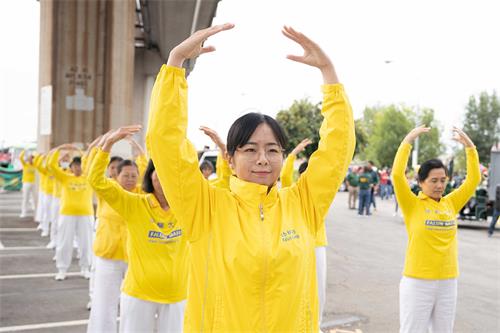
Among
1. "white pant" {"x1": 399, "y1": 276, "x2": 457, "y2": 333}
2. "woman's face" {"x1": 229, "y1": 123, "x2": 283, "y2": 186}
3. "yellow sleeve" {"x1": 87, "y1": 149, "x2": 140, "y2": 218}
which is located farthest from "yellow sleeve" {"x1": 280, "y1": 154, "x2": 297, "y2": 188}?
"woman's face" {"x1": 229, "y1": 123, "x2": 283, "y2": 186}

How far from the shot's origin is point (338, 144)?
2.17 metres

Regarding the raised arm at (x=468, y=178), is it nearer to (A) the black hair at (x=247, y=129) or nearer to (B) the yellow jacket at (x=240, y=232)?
(B) the yellow jacket at (x=240, y=232)

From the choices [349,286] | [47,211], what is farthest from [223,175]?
[47,211]

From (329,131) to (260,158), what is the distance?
349mm

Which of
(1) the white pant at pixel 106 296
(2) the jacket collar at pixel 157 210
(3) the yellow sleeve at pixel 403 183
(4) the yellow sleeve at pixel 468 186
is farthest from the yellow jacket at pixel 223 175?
(4) the yellow sleeve at pixel 468 186

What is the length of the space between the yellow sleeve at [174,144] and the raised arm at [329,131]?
551 mm

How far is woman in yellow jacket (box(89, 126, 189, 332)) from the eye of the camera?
3580mm

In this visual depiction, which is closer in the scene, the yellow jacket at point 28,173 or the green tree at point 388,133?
the yellow jacket at point 28,173

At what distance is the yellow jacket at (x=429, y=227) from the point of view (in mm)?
4215

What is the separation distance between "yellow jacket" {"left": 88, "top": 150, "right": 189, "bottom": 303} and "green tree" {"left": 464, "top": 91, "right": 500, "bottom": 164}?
48.9 metres

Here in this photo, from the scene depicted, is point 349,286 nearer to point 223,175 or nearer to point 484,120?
point 223,175

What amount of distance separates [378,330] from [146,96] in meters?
30.0

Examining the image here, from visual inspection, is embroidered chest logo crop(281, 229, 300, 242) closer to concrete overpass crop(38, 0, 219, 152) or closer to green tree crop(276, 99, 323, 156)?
concrete overpass crop(38, 0, 219, 152)

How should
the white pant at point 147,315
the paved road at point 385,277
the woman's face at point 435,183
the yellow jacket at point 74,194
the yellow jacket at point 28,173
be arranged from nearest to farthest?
the white pant at point 147,315 < the woman's face at point 435,183 < the paved road at point 385,277 < the yellow jacket at point 74,194 < the yellow jacket at point 28,173
